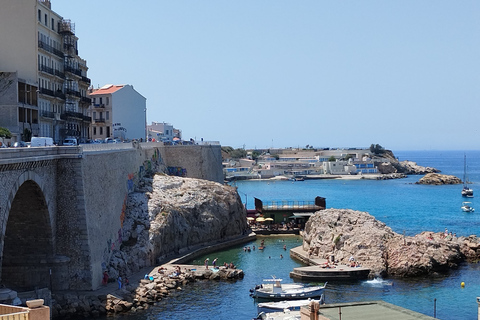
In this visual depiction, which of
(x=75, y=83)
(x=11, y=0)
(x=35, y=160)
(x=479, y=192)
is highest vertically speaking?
(x=11, y=0)

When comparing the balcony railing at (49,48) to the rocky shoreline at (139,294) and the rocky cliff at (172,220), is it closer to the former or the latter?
the rocky cliff at (172,220)

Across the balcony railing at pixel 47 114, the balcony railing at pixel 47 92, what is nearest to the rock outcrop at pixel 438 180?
the balcony railing at pixel 47 114

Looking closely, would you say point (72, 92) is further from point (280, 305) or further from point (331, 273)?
point (280, 305)

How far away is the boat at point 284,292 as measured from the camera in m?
44.7

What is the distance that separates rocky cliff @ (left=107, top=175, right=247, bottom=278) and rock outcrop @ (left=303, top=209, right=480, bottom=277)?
31.7ft

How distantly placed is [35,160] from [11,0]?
21.6 m

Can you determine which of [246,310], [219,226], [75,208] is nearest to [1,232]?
[75,208]

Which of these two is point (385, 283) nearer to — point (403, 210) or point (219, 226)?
point (219, 226)

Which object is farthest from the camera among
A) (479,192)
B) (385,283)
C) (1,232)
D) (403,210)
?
(479,192)

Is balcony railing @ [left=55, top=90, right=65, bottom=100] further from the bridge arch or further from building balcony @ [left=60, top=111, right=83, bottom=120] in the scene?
the bridge arch

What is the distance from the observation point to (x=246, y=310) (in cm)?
4344

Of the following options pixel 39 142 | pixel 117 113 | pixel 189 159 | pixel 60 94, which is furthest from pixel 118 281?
pixel 117 113

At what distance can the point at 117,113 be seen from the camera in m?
81.0

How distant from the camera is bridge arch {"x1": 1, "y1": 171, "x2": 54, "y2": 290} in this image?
40.3 m
